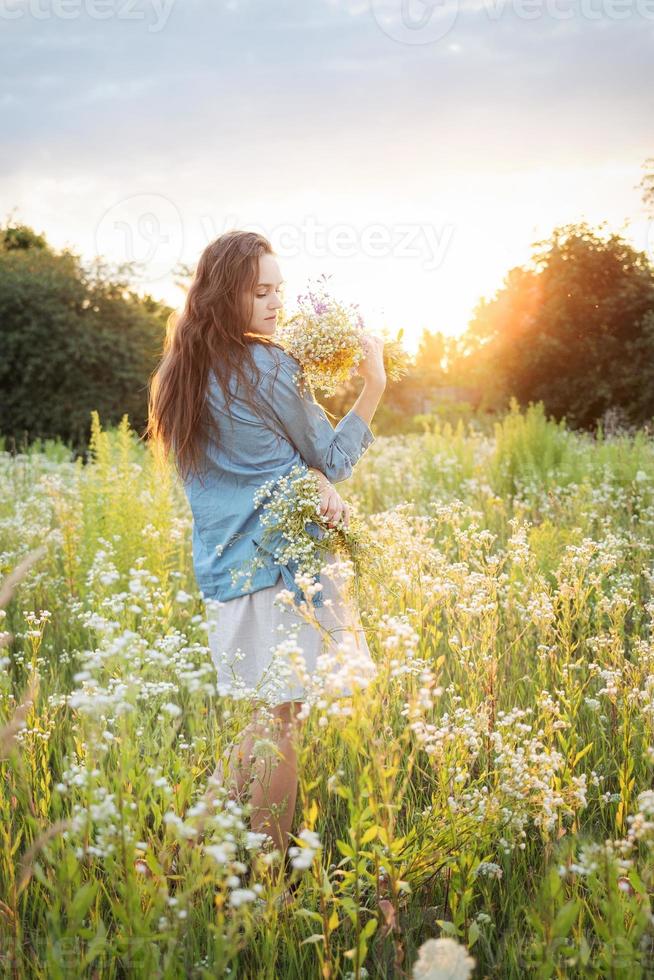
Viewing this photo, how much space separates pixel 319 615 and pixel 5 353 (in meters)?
16.6

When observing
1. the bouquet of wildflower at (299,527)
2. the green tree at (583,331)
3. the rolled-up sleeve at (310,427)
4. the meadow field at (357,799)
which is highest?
the green tree at (583,331)

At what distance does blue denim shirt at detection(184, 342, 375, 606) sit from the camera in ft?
8.88

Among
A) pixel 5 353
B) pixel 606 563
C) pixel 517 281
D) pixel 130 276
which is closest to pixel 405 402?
pixel 517 281

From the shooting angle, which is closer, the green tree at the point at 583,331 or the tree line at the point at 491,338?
the tree line at the point at 491,338

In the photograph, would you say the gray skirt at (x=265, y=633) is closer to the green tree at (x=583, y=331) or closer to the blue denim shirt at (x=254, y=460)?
the blue denim shirt at (x=254, y=460)

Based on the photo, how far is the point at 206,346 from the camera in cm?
279

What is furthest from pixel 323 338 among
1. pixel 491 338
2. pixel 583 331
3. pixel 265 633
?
pixel 491 338

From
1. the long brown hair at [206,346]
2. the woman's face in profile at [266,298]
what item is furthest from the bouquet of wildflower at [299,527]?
the woman's face in profile at [266,298]

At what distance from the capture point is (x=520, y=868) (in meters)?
2.55

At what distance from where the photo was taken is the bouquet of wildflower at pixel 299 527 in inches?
101

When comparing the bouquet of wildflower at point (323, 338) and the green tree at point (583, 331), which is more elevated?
Result: the green tree at point (583, 331)

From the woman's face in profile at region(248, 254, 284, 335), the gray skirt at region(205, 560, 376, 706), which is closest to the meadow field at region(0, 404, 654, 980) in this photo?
the gray skirt at region(205, 560, 376, 706)

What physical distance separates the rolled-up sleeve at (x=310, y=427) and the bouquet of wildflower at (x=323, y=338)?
0.05m

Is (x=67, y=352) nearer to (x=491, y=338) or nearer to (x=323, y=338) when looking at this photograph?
(x=491, y=338)
